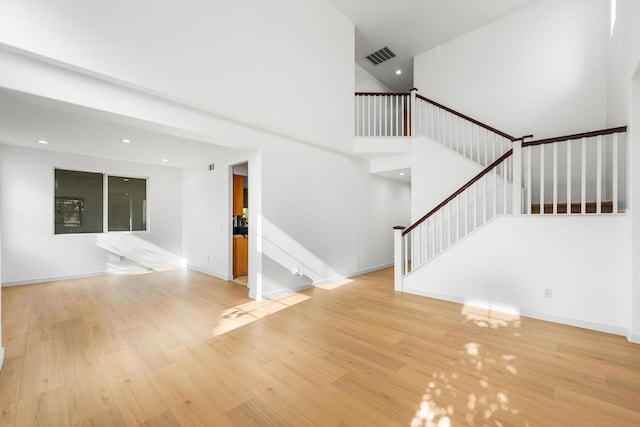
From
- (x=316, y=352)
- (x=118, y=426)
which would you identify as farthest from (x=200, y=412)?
(x=316, y=352)

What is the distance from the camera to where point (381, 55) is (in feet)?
21.5

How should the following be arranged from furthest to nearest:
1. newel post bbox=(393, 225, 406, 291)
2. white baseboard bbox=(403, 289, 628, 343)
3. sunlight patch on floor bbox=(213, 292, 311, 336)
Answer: newel post bbox=(393, 225, 406, 291)
sunlight patch on floor bbox=(213, 292, 311, 336)
white baseboard bbox=(403, 289, 628, 343)

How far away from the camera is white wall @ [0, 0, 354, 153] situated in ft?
7.61

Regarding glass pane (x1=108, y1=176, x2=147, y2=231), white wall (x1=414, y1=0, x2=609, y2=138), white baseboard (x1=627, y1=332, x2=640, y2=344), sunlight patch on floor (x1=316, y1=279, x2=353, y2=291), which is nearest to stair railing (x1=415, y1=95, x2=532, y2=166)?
white wall (x1=414, y1=0, x2=609, y2=138)

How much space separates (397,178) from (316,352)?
5.57 meters

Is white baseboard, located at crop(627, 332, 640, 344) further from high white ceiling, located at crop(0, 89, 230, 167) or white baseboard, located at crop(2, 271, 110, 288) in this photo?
white baseboard, located at crop(2, 271, 110, 288)

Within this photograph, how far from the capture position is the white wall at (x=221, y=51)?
2.32 meters

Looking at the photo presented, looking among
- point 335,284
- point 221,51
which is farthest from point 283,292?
point 221,51

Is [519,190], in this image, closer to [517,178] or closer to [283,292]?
[517,178]

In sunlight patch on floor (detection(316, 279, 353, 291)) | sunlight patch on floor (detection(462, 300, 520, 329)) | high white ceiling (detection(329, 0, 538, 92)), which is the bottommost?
sunlight patch on floor (detection(316, 279, 353, 291))

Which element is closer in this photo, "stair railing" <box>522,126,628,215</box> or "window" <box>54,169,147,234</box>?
"stair railing" <box>522,126,628,215</box>

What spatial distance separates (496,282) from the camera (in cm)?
367

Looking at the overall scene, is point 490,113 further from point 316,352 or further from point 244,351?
point 244,351

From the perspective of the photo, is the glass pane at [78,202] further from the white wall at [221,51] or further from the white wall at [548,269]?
the white wall at [548,269]
